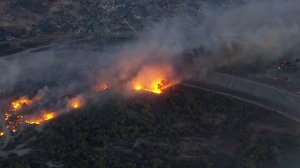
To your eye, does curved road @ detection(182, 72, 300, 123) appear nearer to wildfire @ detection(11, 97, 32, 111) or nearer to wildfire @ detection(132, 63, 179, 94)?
wildfire @ detection(132, 63, 179, 94)

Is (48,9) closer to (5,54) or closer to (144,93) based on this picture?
(5,54)

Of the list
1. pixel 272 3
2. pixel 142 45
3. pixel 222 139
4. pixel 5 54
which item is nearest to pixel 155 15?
pixel 142 45

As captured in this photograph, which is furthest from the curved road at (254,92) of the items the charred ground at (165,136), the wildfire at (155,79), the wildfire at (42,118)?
the wildfire at (42,118)

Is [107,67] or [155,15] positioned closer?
[107,67]

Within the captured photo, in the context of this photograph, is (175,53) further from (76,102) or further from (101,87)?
(76,102)

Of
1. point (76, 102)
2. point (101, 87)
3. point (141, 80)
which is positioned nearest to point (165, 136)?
point (141, 80)

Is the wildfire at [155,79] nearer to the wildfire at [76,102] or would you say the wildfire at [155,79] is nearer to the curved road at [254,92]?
the curved road at [254,92]
